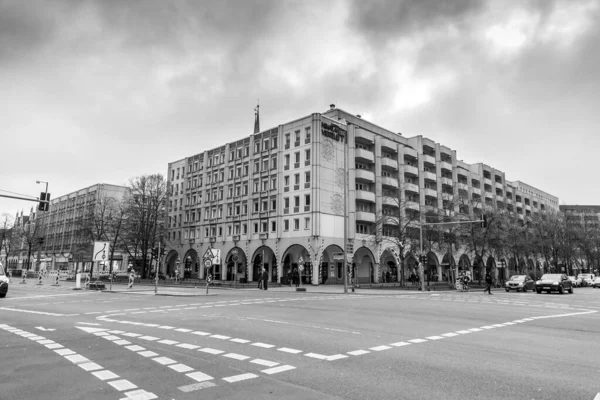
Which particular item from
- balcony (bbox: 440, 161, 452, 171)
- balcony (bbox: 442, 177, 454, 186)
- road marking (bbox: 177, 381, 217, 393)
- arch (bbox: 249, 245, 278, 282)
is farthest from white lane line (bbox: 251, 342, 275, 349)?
balcony (bbox: 440, 161, 452, 171)

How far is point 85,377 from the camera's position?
19.8 feet

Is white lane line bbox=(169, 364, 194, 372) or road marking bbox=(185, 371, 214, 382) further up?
road marking bbox=(185, 371, 214, 382)

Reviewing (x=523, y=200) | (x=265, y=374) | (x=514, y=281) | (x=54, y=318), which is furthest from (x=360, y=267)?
(x=523, y=200)

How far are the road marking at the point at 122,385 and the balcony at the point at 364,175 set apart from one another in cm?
4931

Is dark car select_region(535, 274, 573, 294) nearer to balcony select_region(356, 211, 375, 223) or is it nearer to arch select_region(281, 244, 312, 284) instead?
balcony select_region(356, 211, 375, 223)

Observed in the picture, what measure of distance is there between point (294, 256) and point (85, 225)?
31140 mm

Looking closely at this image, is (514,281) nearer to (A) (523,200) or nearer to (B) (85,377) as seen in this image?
(B) (85,377)

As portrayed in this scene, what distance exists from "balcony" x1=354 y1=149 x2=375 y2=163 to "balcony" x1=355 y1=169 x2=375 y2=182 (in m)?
1.72

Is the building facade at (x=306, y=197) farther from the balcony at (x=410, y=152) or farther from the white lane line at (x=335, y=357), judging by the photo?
the white lane line at (x=335, y=357)

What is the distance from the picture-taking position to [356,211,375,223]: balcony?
173ft

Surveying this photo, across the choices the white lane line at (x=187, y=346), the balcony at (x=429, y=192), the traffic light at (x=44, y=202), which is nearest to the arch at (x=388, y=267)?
the balcony at (x=429, y=192)

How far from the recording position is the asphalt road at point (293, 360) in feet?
18.1

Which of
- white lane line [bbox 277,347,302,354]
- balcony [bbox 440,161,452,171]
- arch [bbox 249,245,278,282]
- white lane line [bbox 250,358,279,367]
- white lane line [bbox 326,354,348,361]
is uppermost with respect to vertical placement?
balcony [bbox 440,161,452,171]

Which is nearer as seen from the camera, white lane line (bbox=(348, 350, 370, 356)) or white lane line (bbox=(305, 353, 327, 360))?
white lane line (bbox=(305, 353, 327, 360))
